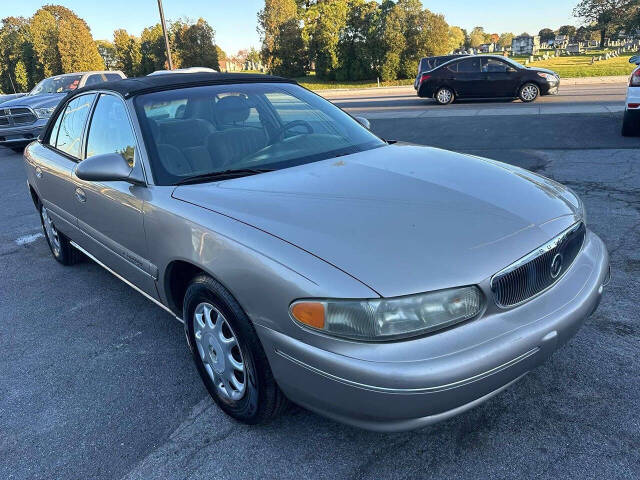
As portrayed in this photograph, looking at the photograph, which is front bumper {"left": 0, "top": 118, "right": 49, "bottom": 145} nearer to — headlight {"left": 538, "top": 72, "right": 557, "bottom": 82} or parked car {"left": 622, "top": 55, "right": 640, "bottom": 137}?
parked car {"left": 622, "top": 55, "right": 640, "bottom": 137}

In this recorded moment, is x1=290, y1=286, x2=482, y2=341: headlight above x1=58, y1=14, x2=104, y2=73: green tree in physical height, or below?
below

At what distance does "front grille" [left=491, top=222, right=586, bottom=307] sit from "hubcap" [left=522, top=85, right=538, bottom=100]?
596 inches

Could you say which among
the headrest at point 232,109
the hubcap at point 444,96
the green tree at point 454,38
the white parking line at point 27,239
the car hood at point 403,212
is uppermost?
the green tree at point 454,38

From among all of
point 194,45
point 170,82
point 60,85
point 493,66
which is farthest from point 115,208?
point 194,45

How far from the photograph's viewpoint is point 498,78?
16109mm

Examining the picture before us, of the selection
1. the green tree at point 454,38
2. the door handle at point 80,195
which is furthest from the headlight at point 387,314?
the green tree at point 454,38

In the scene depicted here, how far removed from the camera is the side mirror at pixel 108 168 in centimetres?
278

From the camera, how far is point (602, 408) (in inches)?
95.0

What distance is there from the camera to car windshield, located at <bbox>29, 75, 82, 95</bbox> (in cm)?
1339

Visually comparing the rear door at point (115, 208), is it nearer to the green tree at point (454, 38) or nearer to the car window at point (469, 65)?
the car window at point (469, 65)

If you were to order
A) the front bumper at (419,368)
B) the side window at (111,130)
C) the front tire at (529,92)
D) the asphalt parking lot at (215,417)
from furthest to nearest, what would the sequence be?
the front tire at (529,92)
the side window at (111,130)
the asphalt parking lot at (215,417)
the front bumper at (419,368)

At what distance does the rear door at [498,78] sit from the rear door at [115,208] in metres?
15.0

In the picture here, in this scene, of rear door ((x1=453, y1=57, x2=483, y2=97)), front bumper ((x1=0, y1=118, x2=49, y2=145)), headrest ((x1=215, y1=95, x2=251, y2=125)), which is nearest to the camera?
headrest ((x1=215, y1=95, x2=251, y2=125))

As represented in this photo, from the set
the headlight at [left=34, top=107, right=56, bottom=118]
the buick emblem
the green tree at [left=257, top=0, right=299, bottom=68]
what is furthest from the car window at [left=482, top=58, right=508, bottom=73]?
the green tree at [left=257, top=0, right=299, bottom=68]
